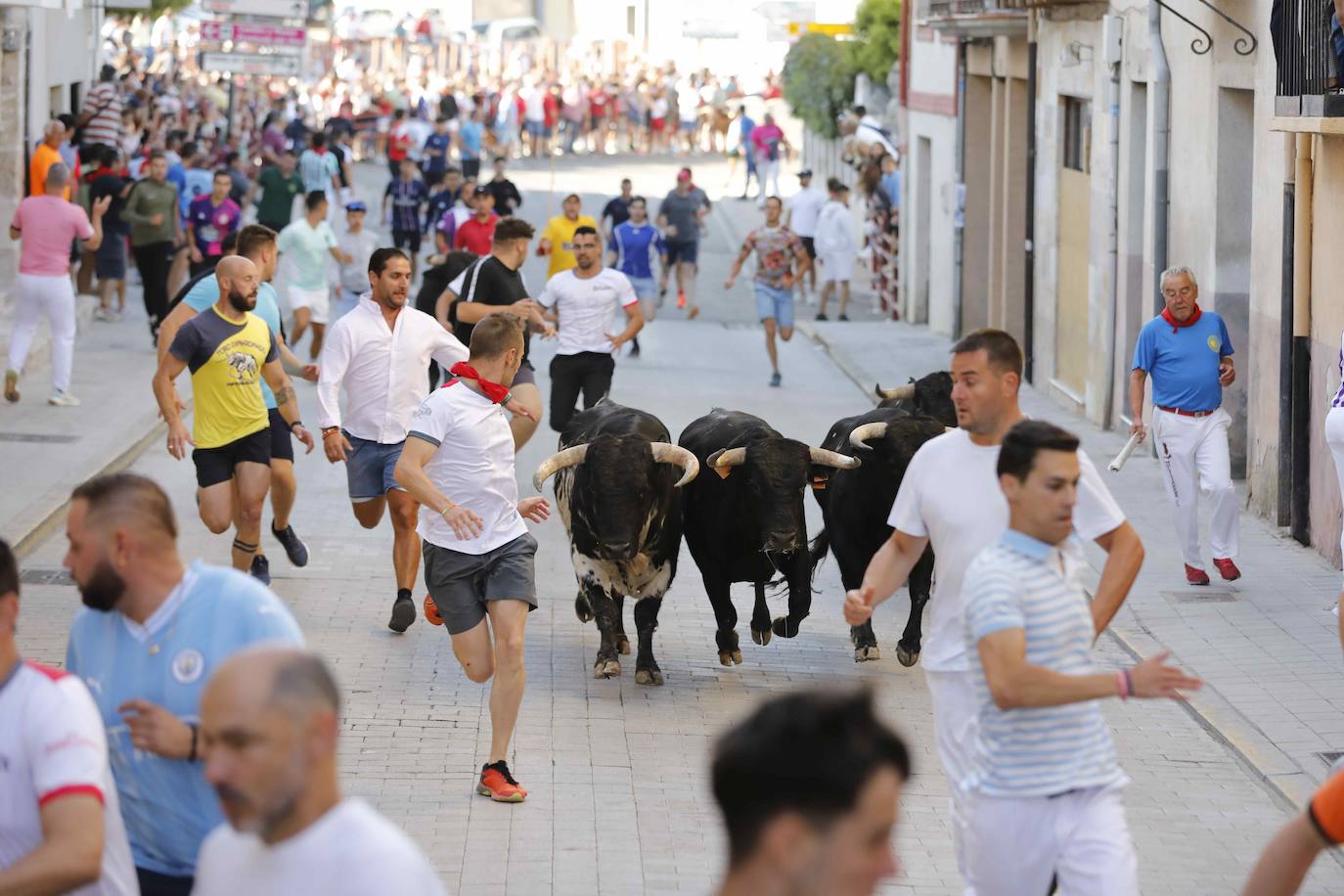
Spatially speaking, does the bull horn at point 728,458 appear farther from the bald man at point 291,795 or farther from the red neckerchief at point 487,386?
the bald man at point 291,795

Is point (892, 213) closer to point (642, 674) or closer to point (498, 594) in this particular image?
point (642, 674)

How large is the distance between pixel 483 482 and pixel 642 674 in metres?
2.26

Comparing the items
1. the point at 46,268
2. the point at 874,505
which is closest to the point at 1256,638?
the point at 874,505

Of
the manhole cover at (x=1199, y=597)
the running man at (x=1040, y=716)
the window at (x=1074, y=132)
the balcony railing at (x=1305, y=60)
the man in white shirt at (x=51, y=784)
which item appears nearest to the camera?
the man in white shirt at (x=51, y=784)

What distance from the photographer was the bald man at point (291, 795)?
142 inches

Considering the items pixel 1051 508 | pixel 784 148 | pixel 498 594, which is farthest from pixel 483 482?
pixel 784 148

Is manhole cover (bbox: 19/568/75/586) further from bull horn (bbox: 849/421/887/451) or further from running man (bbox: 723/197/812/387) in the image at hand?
running man (bbox: 723/197/812/387)

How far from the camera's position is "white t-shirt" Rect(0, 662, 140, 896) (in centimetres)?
Answer: 418

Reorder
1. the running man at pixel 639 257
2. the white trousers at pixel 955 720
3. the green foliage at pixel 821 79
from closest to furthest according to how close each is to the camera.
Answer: the white trousers at pixel 955 720
the running man at pixel 639 257
the green foliage at pixel 821 79

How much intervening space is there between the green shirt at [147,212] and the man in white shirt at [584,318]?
8831mm

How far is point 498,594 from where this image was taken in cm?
826

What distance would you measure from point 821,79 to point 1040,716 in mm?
35668

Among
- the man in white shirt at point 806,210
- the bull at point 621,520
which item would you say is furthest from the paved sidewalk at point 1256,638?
the man in white shirt at point 806,210

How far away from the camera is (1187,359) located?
12.1m
